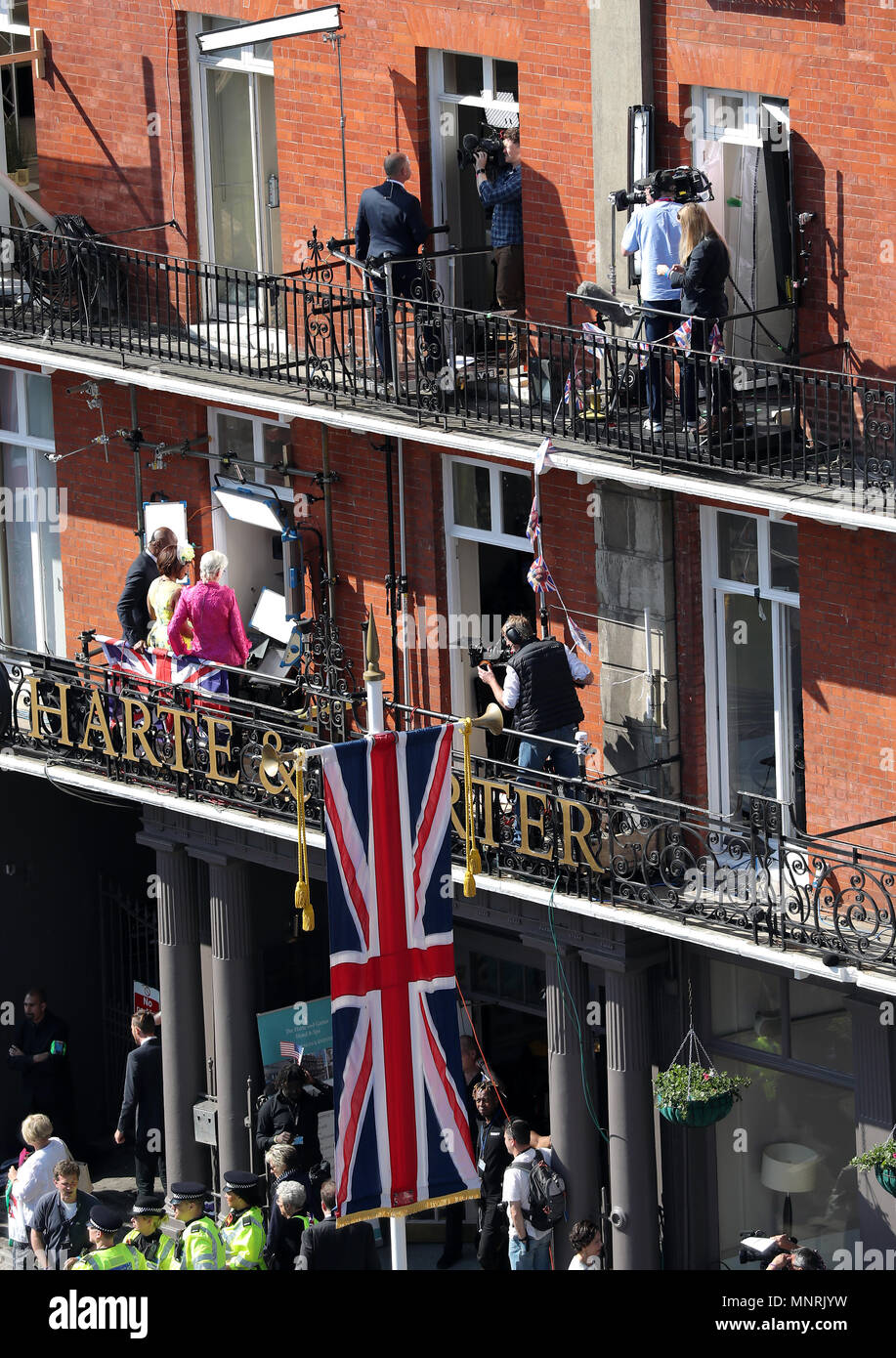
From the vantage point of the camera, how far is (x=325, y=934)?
2656cm

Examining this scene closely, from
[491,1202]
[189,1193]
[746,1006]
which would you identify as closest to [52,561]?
[189,1193]

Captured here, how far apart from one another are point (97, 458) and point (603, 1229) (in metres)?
8.73

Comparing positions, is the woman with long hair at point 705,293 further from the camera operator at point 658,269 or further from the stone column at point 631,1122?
the stone column at point 631,1122

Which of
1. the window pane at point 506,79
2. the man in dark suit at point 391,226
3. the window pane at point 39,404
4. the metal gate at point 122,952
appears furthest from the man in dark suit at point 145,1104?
the window pane at point 506,79

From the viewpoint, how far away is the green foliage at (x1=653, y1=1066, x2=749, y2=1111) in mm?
21609

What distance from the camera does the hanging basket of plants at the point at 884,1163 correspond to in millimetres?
20250

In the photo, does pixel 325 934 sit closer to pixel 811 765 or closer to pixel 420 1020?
pixel 811 765

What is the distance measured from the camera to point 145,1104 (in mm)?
26328

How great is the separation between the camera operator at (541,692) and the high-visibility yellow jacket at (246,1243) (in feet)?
13.3

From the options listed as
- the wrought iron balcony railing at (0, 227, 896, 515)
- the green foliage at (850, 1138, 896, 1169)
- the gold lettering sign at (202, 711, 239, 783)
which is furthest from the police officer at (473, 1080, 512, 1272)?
the wrought iron balcony railing at (0, 227, 896, 515)

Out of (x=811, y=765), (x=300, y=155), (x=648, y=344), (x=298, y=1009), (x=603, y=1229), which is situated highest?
(x=300, y=155)

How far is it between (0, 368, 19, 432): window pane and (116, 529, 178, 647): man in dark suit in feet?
11.2

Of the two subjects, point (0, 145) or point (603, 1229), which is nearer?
point (603, 1229)
